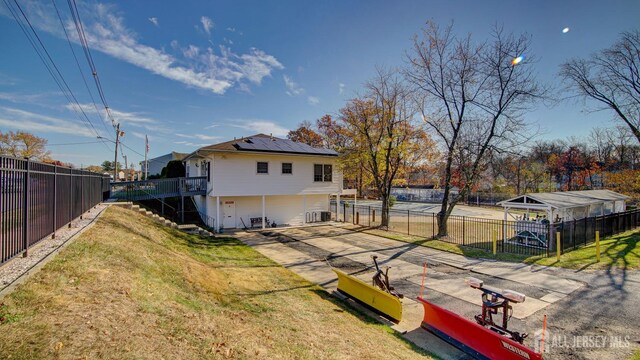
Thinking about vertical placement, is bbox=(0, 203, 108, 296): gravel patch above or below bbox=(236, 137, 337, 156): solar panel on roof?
below

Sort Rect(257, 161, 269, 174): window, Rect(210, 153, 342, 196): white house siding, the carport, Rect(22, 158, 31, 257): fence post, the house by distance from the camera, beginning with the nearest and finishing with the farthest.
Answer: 1. Rect(22, 158, 31, 257): fence post
2. the carport
3. Rect(210, 153, 342, 196): white house siding
4. the house
5. Rect(257, 161, 269, 174): window

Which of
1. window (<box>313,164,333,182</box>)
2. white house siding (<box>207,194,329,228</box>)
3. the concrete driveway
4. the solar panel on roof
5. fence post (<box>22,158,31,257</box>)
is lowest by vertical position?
the concrete driveway

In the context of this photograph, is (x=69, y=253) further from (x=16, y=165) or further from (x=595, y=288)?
(x=595, y=288)

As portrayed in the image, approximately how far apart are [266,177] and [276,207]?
2849mm

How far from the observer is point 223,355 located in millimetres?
3795

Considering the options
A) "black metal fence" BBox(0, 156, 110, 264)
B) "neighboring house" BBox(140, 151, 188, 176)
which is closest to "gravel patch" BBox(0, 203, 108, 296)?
"black metal fence" BBox(0, 156, 110, 264)

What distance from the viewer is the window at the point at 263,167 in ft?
66.5

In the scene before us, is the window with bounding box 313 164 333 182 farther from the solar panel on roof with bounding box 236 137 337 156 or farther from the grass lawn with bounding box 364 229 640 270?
the grass lawn with bounding box 364 229 640 270

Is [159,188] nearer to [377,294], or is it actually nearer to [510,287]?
[377,294]

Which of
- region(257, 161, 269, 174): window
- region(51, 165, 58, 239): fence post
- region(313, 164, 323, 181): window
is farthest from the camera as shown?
region(313, 164, 323, 181): window

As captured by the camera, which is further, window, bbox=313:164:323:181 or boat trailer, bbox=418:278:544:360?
window, bbox=313:164:323:181

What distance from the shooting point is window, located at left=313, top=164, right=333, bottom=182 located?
74.5 feet

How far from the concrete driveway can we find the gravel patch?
22.4 feet

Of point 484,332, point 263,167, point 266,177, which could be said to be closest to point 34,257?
point 484,332
